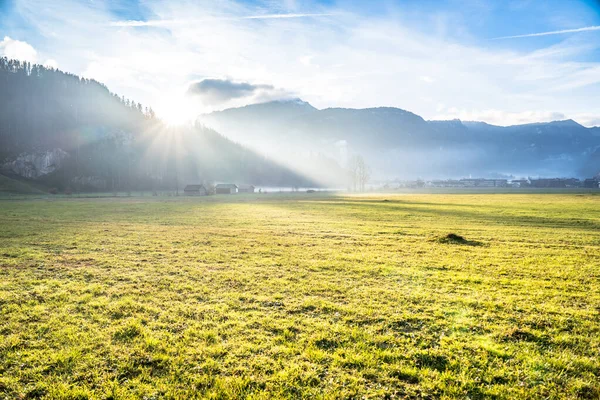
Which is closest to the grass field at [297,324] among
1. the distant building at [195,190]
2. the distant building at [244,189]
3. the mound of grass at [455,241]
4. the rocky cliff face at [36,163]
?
the mound of grass at [455,241]

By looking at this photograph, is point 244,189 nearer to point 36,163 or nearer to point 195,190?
point 195,190

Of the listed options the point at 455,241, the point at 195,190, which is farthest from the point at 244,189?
the point at 455,241

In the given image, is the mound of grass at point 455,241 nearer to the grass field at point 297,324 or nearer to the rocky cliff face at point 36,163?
the grass field at point 297,324

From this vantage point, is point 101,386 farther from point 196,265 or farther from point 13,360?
point 196,265

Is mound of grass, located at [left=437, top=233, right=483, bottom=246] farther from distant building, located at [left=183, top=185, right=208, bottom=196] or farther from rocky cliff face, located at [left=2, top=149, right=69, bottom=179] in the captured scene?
rocky cliff face, located at [left=2, top=149, right=69, bottom=179]

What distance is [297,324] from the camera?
1062 centimetres

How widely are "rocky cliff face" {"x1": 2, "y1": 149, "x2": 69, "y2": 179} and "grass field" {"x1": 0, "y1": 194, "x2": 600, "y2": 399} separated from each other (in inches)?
7697

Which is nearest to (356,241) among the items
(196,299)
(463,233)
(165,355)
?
(463,233)

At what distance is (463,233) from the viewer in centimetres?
3130

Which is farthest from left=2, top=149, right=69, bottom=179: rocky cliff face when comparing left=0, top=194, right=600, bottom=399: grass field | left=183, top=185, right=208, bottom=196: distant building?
left=0, top=194, right=600, bottom=399: grass field

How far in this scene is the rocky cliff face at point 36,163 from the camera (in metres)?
168

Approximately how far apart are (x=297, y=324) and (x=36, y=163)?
725ft

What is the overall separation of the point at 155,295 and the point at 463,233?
2890 cm

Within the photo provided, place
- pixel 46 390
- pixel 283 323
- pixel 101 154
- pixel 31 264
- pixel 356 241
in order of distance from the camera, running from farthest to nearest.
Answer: pixel 101 154 < pixel 356 241 < pixel 31 264 < pixel 283 323 < pixel 46 390
